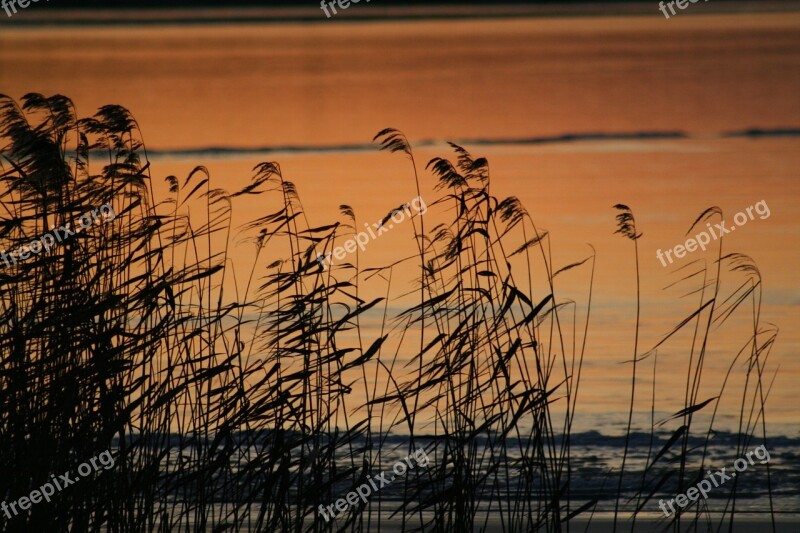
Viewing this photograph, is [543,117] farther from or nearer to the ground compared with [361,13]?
nearer to the ground

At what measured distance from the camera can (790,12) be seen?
43938mm

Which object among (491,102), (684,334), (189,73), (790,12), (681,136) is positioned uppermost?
(790,12)

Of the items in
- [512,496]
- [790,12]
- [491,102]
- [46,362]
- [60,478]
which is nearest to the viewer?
[60,478]

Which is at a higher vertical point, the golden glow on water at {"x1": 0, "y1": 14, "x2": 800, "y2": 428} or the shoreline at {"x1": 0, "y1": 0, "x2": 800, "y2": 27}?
the shoreline at {"x1": 0, "y1": 0, "x2": 800, "y2": 27}

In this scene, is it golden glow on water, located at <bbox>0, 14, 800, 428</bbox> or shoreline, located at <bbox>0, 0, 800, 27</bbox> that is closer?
golden glow on water, located at <bbox>0, 14, 800, 428</bbox>

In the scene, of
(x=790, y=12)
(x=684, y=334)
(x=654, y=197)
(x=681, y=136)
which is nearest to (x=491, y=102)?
(x=681, y=136)

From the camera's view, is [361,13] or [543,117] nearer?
[543,117]

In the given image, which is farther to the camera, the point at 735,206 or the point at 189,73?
the point at 189,73

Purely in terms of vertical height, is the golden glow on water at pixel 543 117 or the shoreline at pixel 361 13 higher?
the shoreline at pixel 361 13

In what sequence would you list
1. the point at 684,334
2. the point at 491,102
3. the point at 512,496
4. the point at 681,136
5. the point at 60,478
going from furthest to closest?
the point at 491,102 → the point at 681,136 → the point at 684,334 → the point at 512,496 → the point at 60,478

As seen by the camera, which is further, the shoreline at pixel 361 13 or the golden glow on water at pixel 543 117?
the shoreline at pixel 361 13

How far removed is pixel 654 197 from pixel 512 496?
27.4ft

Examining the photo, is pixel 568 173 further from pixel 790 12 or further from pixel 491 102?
pixel 790 12

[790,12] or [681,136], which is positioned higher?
[790,12]
